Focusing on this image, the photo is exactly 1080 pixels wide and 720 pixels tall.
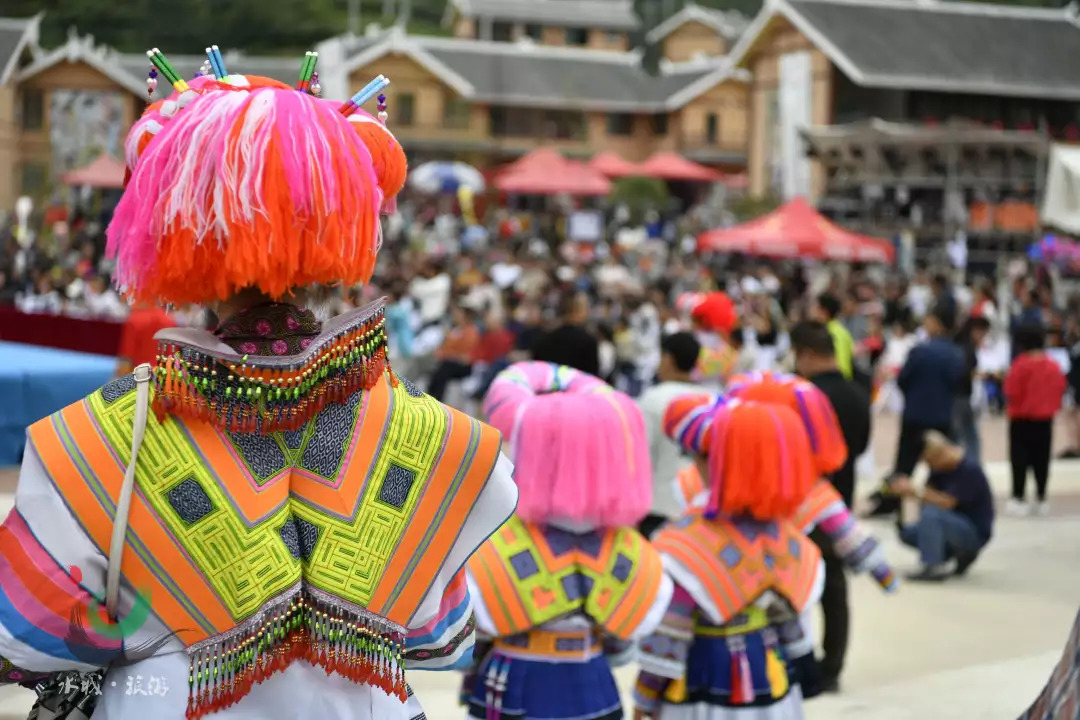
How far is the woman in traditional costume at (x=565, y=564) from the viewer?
380 centimetres

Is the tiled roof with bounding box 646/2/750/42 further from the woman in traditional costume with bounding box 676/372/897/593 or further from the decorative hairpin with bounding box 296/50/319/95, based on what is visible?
the decorative hairpin with bounding box 296/50/319/95

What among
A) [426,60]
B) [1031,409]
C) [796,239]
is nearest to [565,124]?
[426,60]

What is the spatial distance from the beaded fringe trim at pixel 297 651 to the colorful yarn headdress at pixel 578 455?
1.49 meters

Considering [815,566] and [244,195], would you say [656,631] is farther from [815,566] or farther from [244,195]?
[244,195]

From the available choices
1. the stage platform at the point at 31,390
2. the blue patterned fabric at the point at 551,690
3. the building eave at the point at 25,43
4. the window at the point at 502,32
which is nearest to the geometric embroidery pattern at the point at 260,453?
the blue patterned fabric at the point at 551,690

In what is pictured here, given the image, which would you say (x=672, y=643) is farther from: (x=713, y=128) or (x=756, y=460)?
(x=713, y=128)

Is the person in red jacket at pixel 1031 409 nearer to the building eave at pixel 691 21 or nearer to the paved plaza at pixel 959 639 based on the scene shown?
the paved plaza at pixel 959 639

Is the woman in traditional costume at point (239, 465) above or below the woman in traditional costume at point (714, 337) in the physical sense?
above

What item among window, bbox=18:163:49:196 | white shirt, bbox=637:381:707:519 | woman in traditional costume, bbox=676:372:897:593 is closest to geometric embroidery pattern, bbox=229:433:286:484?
woman in traditional costume, bbox=676:372:897:593

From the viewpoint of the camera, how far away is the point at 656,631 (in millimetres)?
4215

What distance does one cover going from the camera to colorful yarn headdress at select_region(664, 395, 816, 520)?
4184mm

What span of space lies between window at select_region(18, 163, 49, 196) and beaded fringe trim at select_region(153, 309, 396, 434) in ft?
34.7

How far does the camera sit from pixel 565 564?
391 centimetres

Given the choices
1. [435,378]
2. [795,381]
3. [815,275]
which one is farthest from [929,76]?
[795,381]
